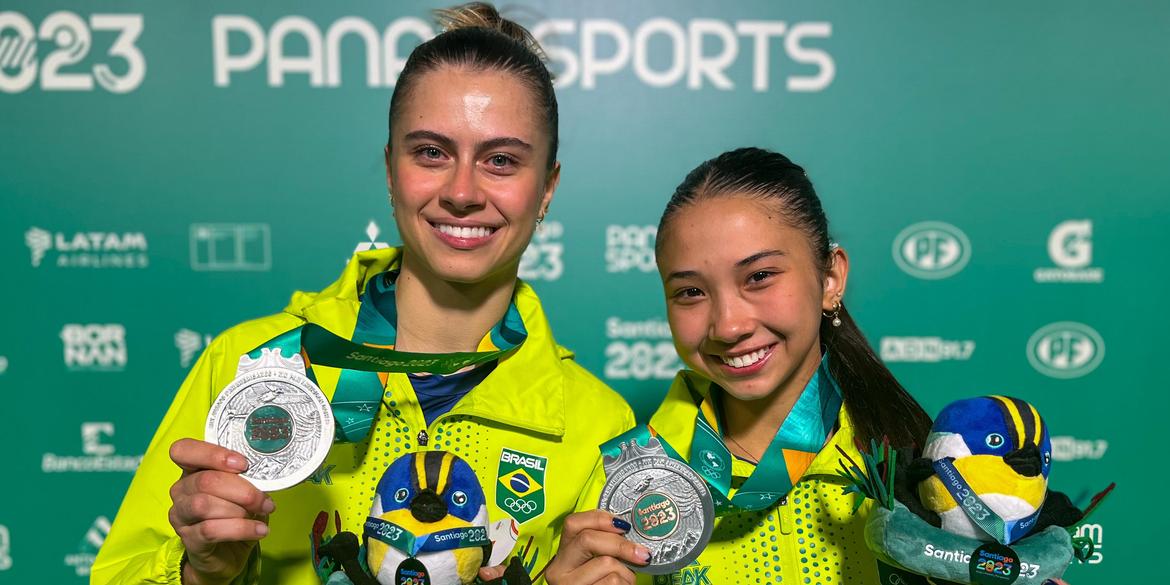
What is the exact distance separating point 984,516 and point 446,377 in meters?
0.93

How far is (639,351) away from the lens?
111 inches

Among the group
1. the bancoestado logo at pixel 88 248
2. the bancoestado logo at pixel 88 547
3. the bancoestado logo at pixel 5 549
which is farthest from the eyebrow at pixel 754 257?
the bancoestado logo at pixel 5 549

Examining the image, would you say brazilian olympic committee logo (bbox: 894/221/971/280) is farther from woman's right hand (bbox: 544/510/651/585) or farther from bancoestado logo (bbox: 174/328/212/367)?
bancoestado logo (bbox: 174/328/212/367)

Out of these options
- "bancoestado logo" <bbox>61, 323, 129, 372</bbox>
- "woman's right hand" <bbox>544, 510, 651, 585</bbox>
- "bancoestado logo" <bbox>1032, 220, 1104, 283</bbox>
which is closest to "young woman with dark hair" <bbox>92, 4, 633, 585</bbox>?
"woman's right hand" <bbox>544, 510, 651, 585</bbox>

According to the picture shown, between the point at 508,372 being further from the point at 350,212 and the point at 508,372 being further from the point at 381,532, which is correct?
the point at 350,212

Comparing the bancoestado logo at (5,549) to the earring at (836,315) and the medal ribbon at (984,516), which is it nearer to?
the earring at (836,315)

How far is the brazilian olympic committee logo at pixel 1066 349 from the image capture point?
2.77 meters

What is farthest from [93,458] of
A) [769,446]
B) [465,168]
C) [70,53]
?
[769,446]

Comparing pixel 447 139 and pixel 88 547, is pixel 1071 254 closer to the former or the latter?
pixel 447 139

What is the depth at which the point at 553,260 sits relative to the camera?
279 centimetres

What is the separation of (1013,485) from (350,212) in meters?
2.16

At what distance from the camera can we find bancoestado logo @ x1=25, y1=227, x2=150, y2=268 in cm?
271

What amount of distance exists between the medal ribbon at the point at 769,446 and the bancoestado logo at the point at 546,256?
128cm

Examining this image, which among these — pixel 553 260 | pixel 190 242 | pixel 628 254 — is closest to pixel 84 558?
pixel 190 242
